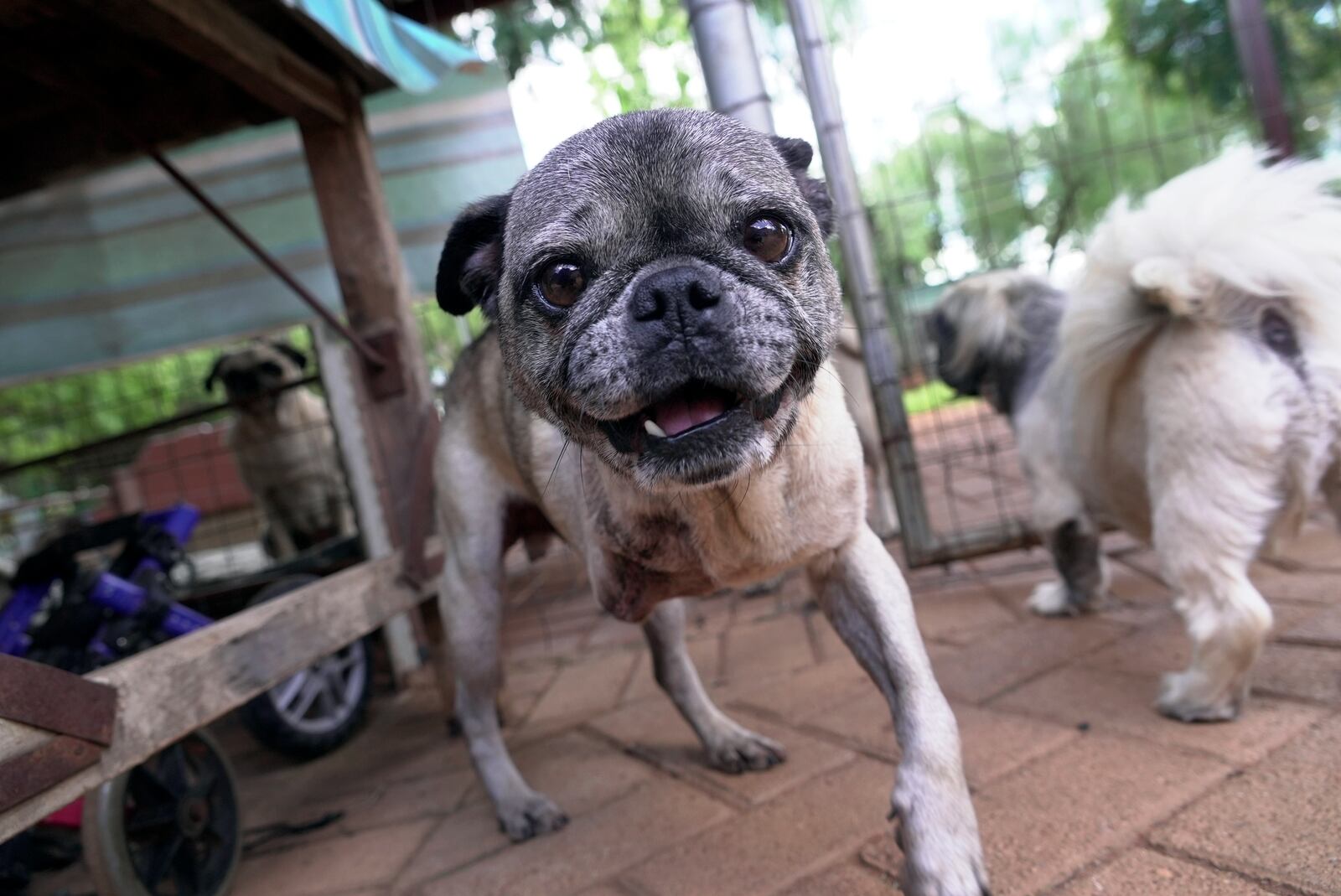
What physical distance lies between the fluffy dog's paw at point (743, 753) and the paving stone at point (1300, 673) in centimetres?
129

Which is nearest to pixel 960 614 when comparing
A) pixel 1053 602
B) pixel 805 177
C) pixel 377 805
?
pixel 1053 602

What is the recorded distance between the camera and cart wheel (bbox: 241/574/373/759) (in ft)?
10.5

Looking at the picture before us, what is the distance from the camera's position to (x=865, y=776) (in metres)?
2.12

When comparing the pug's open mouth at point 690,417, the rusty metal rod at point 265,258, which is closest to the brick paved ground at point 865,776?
the pug's open mouth at point 690,417

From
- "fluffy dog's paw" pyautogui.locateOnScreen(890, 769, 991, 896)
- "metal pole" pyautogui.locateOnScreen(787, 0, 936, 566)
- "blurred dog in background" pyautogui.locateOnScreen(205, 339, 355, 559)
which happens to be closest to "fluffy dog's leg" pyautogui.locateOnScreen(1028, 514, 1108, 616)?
"metal pole" pyautogui.locateOnScreen(787, 0, 936, 566)

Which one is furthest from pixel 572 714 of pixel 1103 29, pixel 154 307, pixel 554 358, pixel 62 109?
pixel 1103 29

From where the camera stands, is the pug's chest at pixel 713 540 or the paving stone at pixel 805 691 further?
the paving stone at pixel 805 691

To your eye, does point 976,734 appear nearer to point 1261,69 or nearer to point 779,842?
point 779,842

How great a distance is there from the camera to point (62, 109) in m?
3.55

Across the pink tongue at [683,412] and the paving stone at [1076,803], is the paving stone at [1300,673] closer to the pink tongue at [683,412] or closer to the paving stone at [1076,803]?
the paving stone at [1076,803]

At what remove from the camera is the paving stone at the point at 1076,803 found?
160 centimetres

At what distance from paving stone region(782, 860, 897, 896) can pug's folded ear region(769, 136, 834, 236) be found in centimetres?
136

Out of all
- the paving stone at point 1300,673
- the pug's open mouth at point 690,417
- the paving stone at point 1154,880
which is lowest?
the paving stone at point 1300,673

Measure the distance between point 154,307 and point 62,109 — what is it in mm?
1784
